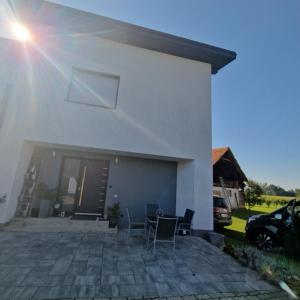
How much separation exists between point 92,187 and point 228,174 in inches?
602

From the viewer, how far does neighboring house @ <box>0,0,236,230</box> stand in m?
6.23

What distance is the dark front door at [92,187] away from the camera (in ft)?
24.5

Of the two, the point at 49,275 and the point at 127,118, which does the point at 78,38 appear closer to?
the point at 127,118

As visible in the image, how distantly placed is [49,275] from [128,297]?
5.24 ft

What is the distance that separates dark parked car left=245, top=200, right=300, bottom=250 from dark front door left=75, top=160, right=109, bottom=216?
5950mm

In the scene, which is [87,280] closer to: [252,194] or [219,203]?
[219,203]

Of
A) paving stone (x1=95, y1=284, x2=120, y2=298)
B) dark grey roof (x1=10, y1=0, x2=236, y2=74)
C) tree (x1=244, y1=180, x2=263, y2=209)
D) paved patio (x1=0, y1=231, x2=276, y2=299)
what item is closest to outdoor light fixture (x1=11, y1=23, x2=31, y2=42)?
dark grey roof (x1=10, y1=0, x2=236, y2=74)

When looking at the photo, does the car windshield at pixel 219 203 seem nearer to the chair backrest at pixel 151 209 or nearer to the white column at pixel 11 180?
the chair backrest at pixel 151 209

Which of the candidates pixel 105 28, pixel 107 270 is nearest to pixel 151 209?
pixel 107 270

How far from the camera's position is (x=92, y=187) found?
7617 mm

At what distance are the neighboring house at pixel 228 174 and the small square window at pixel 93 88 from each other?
12.6 meters

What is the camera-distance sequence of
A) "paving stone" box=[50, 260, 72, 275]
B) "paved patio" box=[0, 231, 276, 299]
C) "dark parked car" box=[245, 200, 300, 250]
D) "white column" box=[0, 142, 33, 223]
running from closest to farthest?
"paved patio" box=[0, 231, 276, 299] → "paving stone" box=[50, 260, 72, 275] → "white column" box=[0, 142, 33, 223] → "dark parked car" box=[245, 200, 300, 250]

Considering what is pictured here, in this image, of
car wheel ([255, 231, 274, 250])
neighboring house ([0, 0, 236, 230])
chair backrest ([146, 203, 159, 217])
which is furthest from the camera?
chair backrest ([146, 203, 159, 217])

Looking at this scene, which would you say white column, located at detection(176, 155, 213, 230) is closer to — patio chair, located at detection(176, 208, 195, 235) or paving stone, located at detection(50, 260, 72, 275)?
patio chair, located at detection(176, 208, 195, 235)
